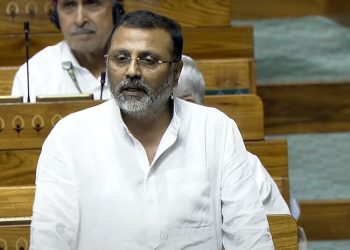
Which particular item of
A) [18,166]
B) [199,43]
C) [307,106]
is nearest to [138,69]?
[18,166]

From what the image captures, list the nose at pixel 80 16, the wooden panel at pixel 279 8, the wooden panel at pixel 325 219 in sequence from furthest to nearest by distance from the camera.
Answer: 1. the wooden panel at pixel 279 8
2. the wooden panel at pixel 325 219
3. the nose at pixel 80 16

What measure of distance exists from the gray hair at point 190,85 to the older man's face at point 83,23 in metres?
0.33

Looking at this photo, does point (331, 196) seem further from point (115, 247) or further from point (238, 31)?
point (115, 247)

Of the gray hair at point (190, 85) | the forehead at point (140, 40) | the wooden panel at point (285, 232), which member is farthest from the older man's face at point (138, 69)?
the gray hair at point (190, 85)

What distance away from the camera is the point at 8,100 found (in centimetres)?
227

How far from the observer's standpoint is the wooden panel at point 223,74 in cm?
250

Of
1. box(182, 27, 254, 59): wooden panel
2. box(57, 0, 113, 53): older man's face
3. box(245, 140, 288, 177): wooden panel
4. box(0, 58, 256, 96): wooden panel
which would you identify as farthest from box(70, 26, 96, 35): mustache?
box(245, 140, 288, 177): wooden panel

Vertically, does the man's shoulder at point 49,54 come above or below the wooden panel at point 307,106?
above

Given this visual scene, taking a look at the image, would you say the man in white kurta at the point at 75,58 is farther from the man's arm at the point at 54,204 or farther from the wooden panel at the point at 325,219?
the man's arm at the point at 54,204

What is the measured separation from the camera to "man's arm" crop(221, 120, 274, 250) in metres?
1.64

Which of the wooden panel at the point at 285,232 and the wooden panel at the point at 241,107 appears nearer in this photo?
the wooden panel at the point at 285,232

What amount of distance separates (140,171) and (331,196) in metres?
1.21

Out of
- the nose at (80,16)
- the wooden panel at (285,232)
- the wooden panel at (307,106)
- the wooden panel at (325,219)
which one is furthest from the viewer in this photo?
the wooden panel at (307,106)

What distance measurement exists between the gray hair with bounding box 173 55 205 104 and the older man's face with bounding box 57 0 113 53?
0.33m
